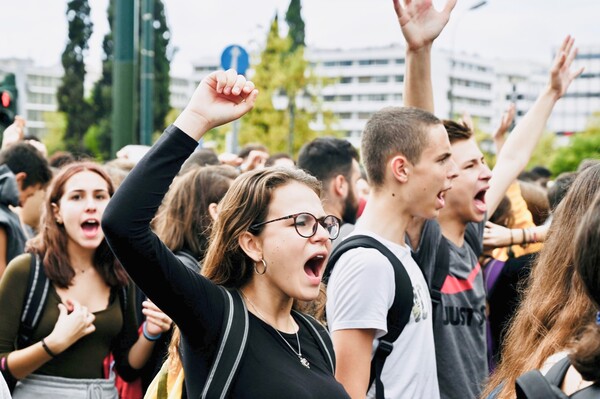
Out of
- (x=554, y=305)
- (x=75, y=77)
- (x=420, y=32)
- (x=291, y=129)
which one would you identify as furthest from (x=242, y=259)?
(x=75, y=77)

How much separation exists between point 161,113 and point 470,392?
185 feet

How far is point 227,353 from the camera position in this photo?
107 inches

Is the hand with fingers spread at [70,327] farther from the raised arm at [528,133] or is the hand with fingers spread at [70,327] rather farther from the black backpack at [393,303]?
the raised arm at [528,133]

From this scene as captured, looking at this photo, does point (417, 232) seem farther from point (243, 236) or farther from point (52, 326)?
point (52, 326)

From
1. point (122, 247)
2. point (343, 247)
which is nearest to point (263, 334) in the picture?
point (122, 247)

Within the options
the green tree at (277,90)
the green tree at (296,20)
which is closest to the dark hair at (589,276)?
the green tree at (277,90)

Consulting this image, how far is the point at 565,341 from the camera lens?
2352mm

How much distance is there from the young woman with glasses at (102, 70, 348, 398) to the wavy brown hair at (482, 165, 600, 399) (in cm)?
62

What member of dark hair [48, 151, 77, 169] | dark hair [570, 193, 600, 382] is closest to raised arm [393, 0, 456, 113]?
dark hair [570, 193, 600, 382]

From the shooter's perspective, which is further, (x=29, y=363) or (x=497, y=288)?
(x=497, y=288)

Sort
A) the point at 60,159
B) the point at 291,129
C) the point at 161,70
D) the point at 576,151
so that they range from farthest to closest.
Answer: the point at 576,151, the point at 161,70, the point at 291,129, the point at 60,159

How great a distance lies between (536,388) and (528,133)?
11.5 feet

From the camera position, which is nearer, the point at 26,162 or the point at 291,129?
the point at 26,162

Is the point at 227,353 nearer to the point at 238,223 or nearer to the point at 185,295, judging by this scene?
the point at 185,295
